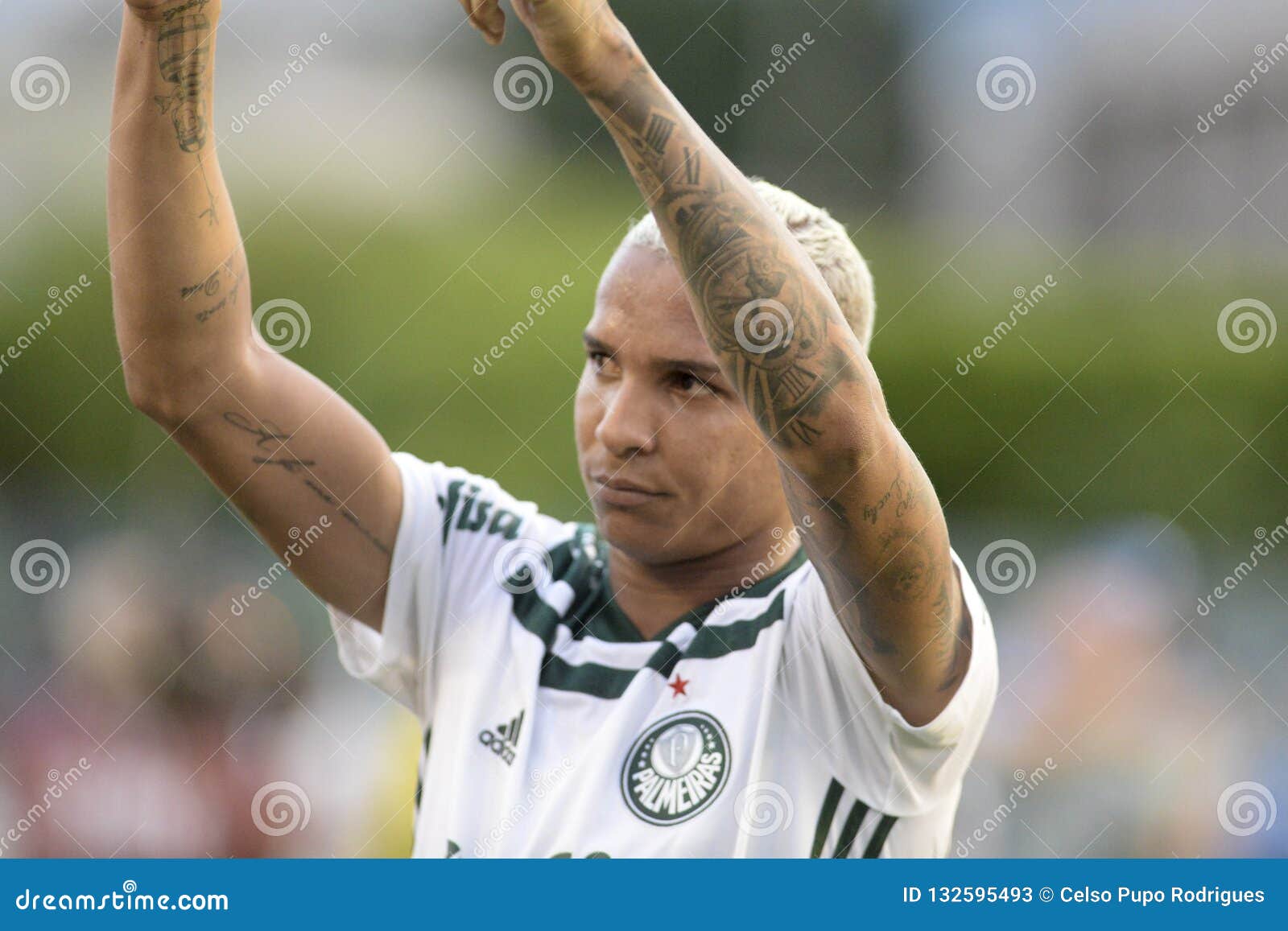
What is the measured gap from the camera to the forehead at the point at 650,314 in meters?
1.99

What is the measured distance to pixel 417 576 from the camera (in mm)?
2242

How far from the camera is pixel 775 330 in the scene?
164 centimetres

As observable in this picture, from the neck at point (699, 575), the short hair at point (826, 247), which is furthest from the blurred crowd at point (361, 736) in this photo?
the short hair at point (826, 247)

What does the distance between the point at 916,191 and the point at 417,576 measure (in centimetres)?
A: 896

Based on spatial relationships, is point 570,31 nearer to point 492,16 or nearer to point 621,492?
point 492,16

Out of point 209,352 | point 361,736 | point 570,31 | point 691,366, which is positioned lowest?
point 361,736

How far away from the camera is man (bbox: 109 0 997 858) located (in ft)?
5.41

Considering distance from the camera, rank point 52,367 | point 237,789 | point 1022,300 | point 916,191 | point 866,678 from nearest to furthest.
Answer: point 866,678 → point 237,789 → point 52,367 → point 1022,300 → point 916,191

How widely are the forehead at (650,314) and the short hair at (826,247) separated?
43mm

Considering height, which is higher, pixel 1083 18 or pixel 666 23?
pixel 1083 18

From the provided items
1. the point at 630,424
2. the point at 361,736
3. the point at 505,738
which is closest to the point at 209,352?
the point at 630,424

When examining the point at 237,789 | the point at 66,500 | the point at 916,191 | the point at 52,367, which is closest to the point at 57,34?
Answer: the point at 52,367

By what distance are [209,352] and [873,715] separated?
3.91ft
